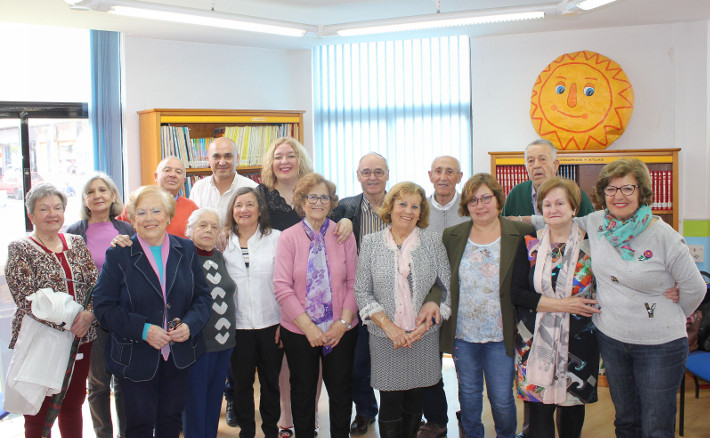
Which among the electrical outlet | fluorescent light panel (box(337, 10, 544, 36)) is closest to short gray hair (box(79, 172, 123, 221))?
fluorescent light panel (box(337, 10, 544, 36))

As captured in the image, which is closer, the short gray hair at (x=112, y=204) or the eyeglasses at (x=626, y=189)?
the eyeglasses at (x=626, y=189)

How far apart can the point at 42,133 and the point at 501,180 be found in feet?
13.3

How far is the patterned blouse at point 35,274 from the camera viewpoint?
2787 mm

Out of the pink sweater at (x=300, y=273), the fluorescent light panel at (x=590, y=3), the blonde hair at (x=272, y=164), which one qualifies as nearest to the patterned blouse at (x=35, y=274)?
the pink sweater at (x=300, y=273)

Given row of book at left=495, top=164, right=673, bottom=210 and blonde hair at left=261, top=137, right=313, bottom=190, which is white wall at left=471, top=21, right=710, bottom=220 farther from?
blonde hair at left=261, top=137, right=313, bottom=190

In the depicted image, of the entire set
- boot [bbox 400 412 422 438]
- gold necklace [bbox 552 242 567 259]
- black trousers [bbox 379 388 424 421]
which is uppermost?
gold necklace [bbox 552 242 567 259]

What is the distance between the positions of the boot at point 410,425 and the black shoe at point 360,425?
0.63 m

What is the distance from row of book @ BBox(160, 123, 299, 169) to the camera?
5.12 metres

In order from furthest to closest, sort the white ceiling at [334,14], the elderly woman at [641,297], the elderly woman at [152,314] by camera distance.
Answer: the white ceiling at [334,14]
the elderly woman at [152,314]
the elderly woman at [641,297]

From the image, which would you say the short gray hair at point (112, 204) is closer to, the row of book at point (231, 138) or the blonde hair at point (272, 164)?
the blonde hair at point (272, 164)

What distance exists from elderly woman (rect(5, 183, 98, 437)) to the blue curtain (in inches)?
96.1

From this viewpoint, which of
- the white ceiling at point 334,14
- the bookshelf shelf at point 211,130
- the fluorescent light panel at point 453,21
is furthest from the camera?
the bookshelf shelf at point 211,130

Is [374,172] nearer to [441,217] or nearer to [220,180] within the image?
[441,217]

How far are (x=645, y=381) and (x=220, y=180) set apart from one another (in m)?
2.68
